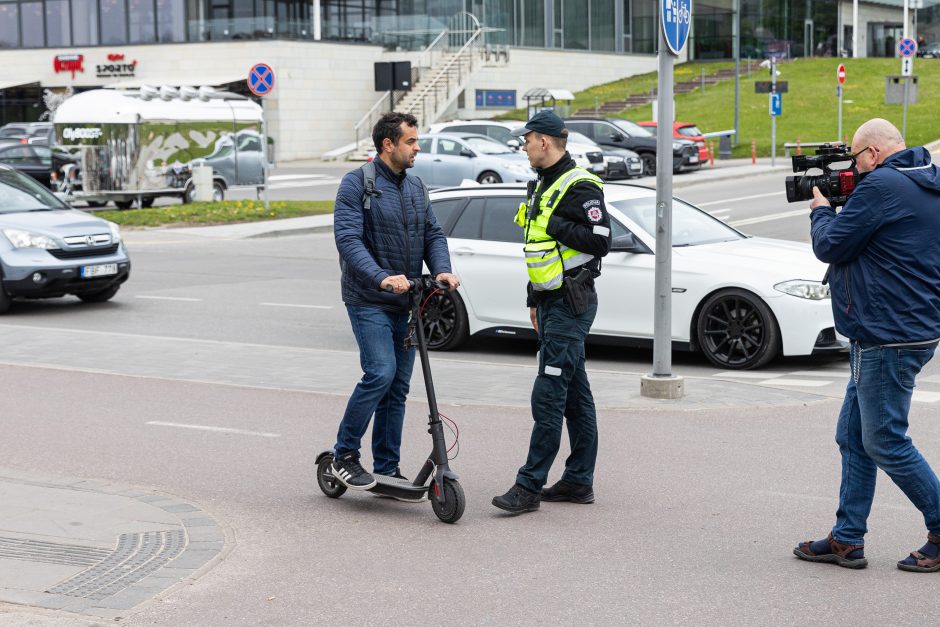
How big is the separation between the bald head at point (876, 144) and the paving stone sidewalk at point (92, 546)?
10.6 feet

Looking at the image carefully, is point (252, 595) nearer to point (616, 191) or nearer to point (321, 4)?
point (616, 191)

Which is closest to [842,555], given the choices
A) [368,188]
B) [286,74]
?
[368,188]

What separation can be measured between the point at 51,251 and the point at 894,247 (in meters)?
11.5

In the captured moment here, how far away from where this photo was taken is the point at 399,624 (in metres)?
4.88

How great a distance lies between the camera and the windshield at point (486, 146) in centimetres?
3167

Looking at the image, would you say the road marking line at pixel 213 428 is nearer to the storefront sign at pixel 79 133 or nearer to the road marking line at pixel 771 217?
the road marking line at pixel 771 217

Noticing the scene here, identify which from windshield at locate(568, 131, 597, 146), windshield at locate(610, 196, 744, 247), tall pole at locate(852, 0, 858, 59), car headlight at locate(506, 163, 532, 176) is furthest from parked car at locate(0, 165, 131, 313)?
tall pole at locate(852, 0, 858, 59)

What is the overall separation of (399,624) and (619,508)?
2010mm

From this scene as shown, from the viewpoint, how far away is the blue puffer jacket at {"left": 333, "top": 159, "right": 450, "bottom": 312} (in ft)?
20.8

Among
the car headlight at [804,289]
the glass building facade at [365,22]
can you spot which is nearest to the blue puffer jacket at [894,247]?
the car headlight at [804,289]

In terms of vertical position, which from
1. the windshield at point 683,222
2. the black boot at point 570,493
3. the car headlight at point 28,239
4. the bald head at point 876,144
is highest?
the bald head at point 876,144

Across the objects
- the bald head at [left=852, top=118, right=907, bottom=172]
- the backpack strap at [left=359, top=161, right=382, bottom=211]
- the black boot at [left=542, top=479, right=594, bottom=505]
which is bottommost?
the black boot at [left=542, top=479, right=594, bottom=505]

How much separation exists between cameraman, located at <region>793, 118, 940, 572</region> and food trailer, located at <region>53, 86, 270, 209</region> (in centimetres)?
2621

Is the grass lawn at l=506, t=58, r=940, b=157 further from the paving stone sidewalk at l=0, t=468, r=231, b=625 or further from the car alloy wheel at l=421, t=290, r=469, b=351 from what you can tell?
the paving stone sidewalk at l=0, t=468, r=231, b=625
